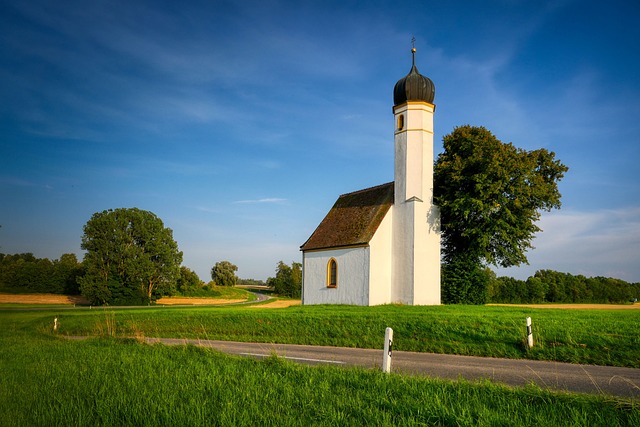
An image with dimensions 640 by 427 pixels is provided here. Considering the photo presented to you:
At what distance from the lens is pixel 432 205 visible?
1171 inches

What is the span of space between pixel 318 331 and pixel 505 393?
12.1 meters

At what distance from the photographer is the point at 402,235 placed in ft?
95.9

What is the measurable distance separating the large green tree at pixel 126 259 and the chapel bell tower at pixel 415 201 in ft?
130

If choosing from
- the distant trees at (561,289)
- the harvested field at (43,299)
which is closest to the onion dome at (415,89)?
the distant trees at (561,289)

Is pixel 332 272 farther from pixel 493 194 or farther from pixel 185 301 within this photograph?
pixel 185 301

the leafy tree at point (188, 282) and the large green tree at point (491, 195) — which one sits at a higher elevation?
the large green tree at point (491, 195)

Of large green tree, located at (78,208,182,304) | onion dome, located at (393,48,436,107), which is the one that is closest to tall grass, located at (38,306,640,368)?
onion dome, located at (393,48,436,107)

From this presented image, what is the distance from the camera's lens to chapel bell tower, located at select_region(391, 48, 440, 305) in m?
28.3

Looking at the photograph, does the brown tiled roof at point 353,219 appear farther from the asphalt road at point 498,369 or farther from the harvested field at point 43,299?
the harvested field at point 43,299

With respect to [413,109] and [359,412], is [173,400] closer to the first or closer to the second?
[359,412]

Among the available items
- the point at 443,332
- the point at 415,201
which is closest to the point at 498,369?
the point at 443,332

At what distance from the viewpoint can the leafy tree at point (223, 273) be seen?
12825cm

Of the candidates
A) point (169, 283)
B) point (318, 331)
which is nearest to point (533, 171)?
point (318, 331)

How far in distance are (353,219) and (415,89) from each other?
10220mm
